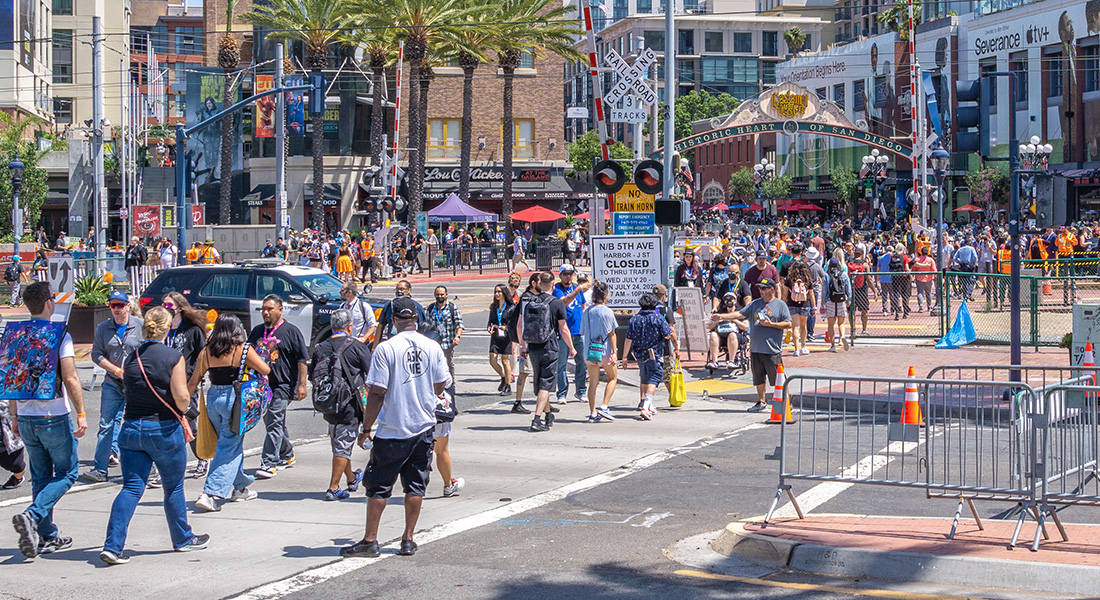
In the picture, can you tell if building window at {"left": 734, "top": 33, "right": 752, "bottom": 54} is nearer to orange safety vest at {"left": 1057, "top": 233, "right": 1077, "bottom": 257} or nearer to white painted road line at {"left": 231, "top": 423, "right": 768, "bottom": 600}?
orange safety vest at {"left": 1057, "top": 233, "right": 1077, "bottom": 257}

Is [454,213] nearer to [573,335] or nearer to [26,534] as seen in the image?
[573,335]

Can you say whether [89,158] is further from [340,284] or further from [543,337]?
[543,337]

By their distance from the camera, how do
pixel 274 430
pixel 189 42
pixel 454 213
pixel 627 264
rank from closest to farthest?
pixel 274 430, pixel 627 264, pixel 454 213, pixel 189 42

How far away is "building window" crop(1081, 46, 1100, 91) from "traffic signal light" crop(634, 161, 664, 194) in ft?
157

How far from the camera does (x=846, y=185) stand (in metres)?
75.9

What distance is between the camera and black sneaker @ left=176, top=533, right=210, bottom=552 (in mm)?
8016

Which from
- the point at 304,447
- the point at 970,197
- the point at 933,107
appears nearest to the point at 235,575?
the point at 304,447

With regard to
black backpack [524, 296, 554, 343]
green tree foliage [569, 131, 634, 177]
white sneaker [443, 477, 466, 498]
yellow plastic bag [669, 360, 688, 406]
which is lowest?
white sneaker [443, 477, 466, 498]

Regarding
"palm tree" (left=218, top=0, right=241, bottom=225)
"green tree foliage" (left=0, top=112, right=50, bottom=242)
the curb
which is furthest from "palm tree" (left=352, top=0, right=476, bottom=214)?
the curb

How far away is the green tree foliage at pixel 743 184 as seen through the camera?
298 feet

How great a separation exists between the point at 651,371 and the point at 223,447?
6072 millimetres

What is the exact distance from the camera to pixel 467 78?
56.9m

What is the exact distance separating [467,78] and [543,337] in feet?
148

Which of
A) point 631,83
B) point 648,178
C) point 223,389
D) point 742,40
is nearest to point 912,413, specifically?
point 223,389
